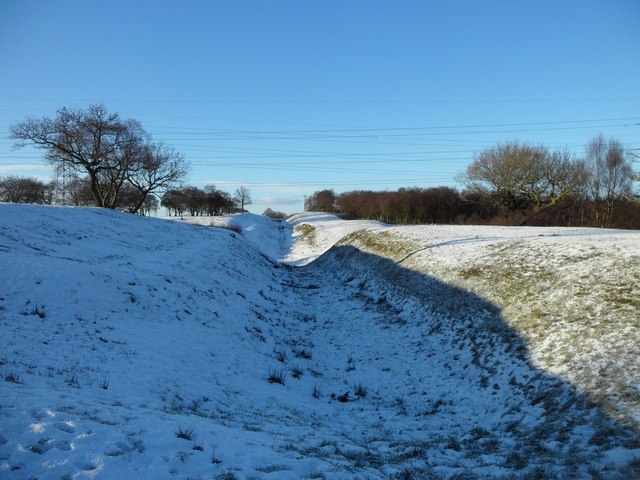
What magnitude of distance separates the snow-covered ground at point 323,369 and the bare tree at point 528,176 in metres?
24.2

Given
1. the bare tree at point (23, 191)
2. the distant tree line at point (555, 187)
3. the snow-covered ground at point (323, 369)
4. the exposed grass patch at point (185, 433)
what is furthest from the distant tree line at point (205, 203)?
the exposed grass patch at point (185, 433)

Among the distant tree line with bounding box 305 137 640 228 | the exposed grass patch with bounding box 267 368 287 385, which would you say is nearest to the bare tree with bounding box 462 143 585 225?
the distant tree line with bounding box 305 137 640 228

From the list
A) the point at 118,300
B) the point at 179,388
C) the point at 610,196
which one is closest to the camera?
the point at 179,388

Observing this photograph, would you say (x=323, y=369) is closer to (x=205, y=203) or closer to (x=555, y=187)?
(x=555, y=187)

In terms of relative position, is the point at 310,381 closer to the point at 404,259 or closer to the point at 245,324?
the point at 245,324

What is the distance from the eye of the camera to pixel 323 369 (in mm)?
10422

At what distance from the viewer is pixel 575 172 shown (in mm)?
35312

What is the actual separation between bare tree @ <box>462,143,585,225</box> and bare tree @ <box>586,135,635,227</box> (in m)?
11.3

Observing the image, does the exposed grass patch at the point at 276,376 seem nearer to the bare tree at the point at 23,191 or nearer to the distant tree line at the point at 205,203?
the bare tree at the point at 23,191

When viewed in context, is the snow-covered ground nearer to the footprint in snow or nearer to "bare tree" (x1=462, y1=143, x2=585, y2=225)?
the footprint in snow

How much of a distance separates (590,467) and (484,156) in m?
39.7

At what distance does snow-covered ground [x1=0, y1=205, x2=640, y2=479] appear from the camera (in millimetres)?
4551

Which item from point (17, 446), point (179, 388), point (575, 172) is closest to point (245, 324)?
point (179, 388)

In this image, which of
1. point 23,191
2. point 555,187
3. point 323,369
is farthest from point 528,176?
point 23,191
